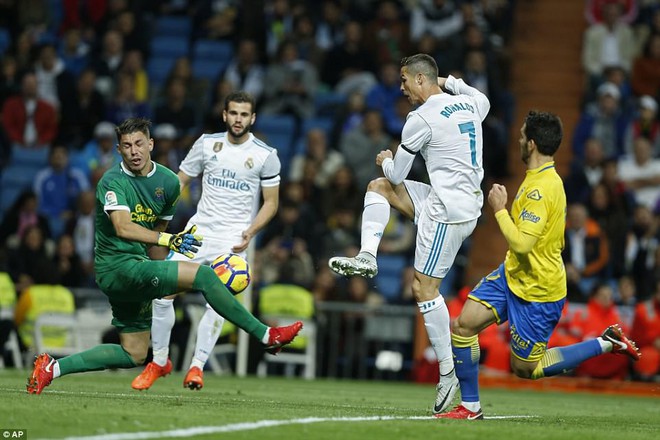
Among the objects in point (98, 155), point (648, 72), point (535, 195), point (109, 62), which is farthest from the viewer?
point (109, 62)

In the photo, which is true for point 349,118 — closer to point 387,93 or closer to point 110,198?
point 387,93

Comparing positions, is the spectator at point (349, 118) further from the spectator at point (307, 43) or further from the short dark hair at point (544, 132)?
the short dark hair at point (544, 132)

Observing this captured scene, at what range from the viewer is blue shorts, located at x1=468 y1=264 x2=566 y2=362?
1060 cm

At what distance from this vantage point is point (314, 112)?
23.3 meters

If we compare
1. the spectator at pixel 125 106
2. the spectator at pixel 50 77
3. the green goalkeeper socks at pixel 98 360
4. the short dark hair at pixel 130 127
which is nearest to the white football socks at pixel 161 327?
the green goalkeeper socks at pixel 98 360

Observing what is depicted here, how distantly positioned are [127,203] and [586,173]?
11624 mm

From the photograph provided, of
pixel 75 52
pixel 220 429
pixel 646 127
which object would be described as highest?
pixel 75 52

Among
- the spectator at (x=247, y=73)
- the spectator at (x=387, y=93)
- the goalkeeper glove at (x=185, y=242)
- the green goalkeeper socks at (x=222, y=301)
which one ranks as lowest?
the green goalkeeper socks at (x=222, y=301)

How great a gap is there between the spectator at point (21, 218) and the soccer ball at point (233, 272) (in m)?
9.04

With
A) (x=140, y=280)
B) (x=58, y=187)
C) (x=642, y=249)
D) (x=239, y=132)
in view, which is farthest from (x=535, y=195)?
(x=58, y=187)

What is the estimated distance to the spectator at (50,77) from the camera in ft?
75.7

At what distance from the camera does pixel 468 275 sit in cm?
2127

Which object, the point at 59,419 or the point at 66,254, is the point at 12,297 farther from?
the point at 59,419

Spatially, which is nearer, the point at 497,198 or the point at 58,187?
the point at 497,198
